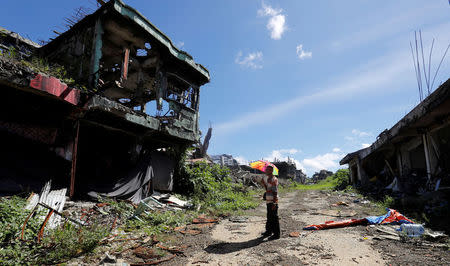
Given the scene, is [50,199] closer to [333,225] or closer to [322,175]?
[333,225]

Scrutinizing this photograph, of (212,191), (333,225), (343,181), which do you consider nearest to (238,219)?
(333,225)

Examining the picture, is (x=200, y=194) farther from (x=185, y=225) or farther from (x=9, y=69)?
(x=9, y=69)

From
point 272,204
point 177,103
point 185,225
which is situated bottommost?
point 185,225

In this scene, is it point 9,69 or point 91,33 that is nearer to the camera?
point 9,69

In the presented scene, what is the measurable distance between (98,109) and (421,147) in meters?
12.6

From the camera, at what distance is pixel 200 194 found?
10.8 meters

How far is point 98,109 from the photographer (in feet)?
22.7

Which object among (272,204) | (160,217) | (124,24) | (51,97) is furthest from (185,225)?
(124,24)

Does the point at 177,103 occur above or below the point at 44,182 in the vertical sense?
above

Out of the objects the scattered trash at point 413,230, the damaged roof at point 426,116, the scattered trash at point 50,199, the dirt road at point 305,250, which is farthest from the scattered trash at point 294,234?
the scattered trash at point 50,199

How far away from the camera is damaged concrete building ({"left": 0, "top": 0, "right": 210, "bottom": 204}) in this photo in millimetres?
5773

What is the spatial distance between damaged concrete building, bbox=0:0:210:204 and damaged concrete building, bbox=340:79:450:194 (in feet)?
28.0

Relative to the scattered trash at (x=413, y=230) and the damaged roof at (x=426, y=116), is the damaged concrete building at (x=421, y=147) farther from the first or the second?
the scattered trash at (x=413, y=230)

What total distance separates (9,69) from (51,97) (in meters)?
1.03
